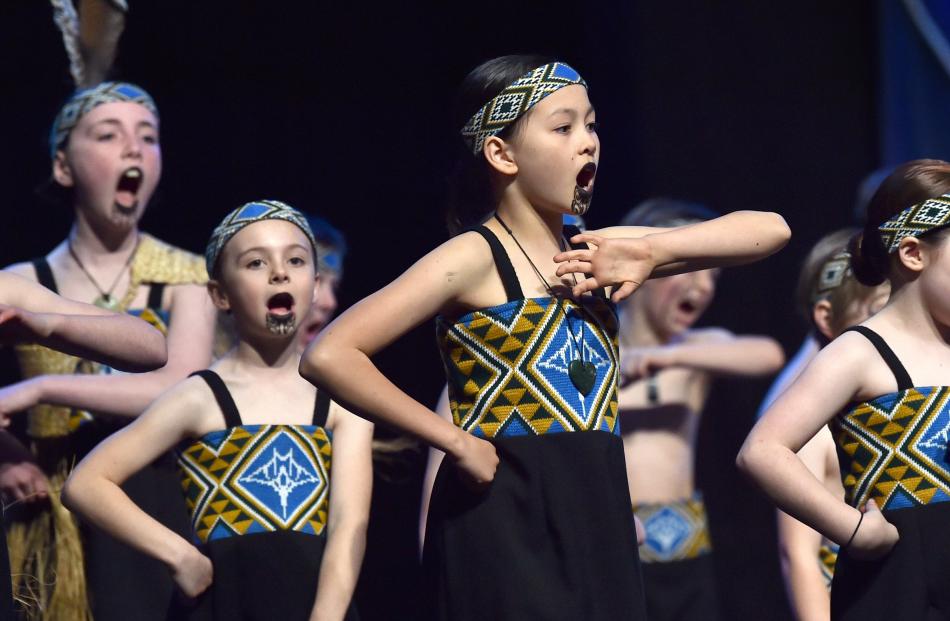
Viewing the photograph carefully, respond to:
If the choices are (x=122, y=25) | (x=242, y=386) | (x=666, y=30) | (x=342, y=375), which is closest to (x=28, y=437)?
(x=242, y=386)

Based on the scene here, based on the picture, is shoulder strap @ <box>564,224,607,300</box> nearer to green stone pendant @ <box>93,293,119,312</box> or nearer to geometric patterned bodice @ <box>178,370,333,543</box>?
geometric patterned bodice @ <box>178,370,333,543</box>

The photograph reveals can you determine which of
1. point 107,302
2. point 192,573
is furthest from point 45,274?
point 192,573

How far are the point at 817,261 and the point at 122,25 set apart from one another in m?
1.97

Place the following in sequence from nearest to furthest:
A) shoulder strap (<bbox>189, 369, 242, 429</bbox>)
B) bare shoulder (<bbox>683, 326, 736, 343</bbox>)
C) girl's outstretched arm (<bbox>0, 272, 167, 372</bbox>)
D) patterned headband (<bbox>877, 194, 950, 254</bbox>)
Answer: girl's outstretched arm (<bbox>0, 272, 167, 372</bbox>) < patterned headband (<bbox>877, 194, 950, 254</bbox>) < shoulder strap (<bbox>189, 369, 242, 429</bbox>) < bare shoulder (<bbox>683, 326, 736, 343</bbox>)

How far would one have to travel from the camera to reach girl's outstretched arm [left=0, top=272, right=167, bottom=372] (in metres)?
2.41

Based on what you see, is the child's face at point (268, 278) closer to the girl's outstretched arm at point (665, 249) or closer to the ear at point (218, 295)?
the ear at point (218, 295)

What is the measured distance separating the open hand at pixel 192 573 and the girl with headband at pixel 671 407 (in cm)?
144

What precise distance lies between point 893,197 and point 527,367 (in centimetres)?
84

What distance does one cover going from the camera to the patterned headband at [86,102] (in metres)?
3.79

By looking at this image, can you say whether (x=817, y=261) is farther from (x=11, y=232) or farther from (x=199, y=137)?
(x=11, y=232)

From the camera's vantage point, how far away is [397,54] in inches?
191

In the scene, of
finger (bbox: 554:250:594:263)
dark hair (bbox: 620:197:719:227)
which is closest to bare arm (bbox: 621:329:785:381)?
dark hair (bbox: 620:197:719:227)

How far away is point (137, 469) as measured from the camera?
121 inches

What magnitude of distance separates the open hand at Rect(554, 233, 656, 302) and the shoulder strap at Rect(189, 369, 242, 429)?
2.93 ft
